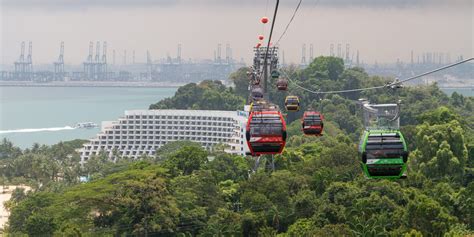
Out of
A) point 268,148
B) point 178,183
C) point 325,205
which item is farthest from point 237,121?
point 268,148

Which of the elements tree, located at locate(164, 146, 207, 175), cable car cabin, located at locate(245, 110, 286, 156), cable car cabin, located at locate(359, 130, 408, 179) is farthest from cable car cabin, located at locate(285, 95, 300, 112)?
cable car cabin, located at locate(359, 130, 408, 179)

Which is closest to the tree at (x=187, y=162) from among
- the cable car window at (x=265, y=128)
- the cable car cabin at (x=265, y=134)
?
the cable car cabin at (x=265, y=134)

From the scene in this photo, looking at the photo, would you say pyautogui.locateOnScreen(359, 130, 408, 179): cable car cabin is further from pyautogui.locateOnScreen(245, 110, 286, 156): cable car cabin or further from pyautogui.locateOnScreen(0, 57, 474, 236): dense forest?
pyautogui.locateOnScreen(0, 57, 474, 236): dense forest

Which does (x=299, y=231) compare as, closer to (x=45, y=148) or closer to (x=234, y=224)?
(x=234, y=224)

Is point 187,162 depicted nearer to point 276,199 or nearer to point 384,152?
point 276,199

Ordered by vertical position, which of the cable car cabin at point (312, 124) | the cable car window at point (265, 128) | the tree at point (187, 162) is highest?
the cable car window at point (265, 128)

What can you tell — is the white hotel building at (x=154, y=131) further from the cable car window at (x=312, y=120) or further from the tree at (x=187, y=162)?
the cable car window at (x=312, y=120)
